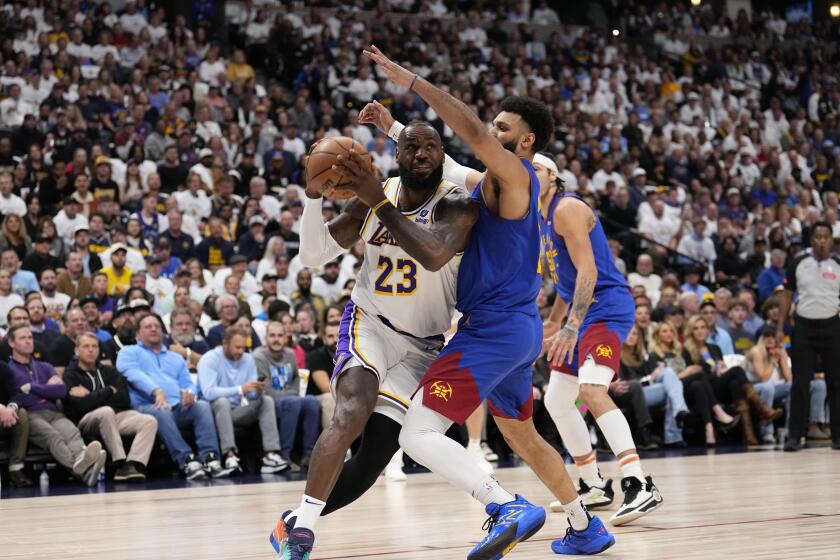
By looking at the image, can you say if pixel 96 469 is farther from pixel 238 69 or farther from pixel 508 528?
pixel 238 69

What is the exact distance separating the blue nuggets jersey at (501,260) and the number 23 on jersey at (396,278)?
20cm

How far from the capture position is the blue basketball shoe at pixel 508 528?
13.1 ft

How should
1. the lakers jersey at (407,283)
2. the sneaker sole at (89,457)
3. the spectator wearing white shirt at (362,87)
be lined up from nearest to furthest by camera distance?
the lakers jersey at (407,283) → the sneaker sole at (89,457) → the spectator wearing white shirt at (362,87)

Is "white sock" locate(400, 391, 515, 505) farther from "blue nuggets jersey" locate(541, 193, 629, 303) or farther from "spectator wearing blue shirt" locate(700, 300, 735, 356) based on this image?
"spectator wearing blue shirt" locate(700, 300, 735, 356)

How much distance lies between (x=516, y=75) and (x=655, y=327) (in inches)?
374

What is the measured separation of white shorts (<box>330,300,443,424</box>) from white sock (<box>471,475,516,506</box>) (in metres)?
0.46

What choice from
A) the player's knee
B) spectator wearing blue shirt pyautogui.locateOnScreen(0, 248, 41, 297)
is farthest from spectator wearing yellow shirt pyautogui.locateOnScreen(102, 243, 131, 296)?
A: the player's knee

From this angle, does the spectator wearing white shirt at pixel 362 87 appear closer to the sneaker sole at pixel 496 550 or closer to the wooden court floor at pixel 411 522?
the wooden court floor at pixel 411 522

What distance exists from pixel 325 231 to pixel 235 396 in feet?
18.1

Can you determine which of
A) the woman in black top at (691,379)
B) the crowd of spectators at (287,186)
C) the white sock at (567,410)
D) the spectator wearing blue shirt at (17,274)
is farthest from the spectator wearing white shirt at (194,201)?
the white sock at (567,410)

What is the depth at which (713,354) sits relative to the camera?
12.4 meters

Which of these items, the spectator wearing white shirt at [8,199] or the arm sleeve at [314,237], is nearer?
the arm sleeve at [314,237]

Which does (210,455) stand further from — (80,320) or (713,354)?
(713,354)

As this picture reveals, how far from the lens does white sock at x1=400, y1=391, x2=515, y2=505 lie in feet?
13.7
